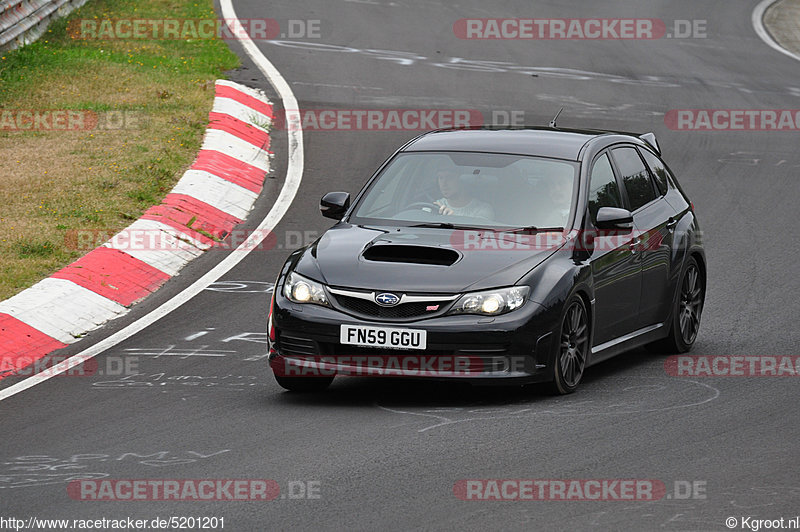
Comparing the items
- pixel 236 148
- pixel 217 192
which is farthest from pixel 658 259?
pixel 236 148

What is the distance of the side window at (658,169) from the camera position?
404 inches

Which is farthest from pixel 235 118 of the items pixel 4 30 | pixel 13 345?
pixel 13 345

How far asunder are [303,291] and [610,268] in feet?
6.83

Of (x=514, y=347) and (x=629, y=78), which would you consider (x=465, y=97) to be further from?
(x=514, y=347)

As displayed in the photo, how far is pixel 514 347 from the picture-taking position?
7.96 m

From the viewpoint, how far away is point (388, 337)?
26.0 feet

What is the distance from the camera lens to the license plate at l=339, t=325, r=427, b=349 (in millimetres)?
7895

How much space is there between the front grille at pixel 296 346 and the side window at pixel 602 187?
2.14 metres

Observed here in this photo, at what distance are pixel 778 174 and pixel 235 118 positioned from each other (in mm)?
6791
